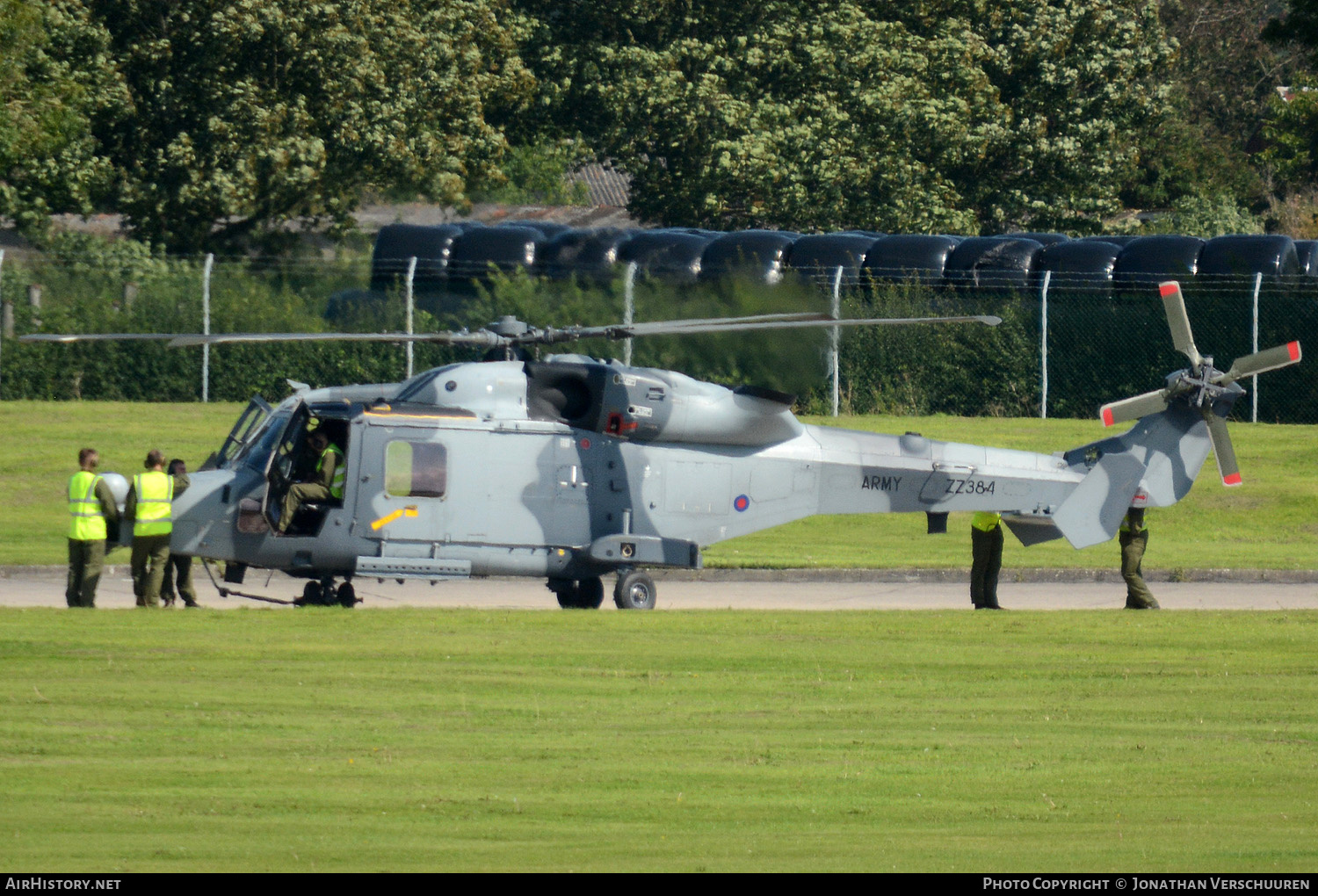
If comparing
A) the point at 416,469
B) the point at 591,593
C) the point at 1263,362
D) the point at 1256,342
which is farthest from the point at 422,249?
the point at 1263,362

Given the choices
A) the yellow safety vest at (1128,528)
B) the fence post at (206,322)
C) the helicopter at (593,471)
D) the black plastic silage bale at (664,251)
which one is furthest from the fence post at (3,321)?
the yellow safety vest at (1128,528)

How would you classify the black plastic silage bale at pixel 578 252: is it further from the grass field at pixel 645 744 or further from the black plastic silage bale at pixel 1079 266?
the grass field at pixel 645 744

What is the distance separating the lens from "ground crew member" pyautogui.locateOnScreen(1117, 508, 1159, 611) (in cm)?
1933

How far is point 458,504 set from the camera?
1798 cm

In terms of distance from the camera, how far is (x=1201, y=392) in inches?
759

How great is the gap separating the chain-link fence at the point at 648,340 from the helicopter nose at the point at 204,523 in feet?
50.1

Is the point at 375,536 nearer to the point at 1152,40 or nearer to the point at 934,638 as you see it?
the point at 934,638

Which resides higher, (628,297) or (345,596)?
(628,297)

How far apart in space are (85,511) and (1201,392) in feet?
37.7

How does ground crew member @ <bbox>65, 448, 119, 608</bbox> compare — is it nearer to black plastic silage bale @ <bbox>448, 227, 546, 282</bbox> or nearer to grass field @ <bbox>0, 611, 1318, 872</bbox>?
grass field @ <bbox>0, 611, 1318, 872</bbox>

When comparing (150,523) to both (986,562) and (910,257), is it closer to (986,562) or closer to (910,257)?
(986,562)

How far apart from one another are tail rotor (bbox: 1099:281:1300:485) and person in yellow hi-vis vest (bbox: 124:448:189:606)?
9.26 meters

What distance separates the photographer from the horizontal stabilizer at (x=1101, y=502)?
62.4 feet

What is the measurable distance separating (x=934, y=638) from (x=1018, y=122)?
3666 centimetres
